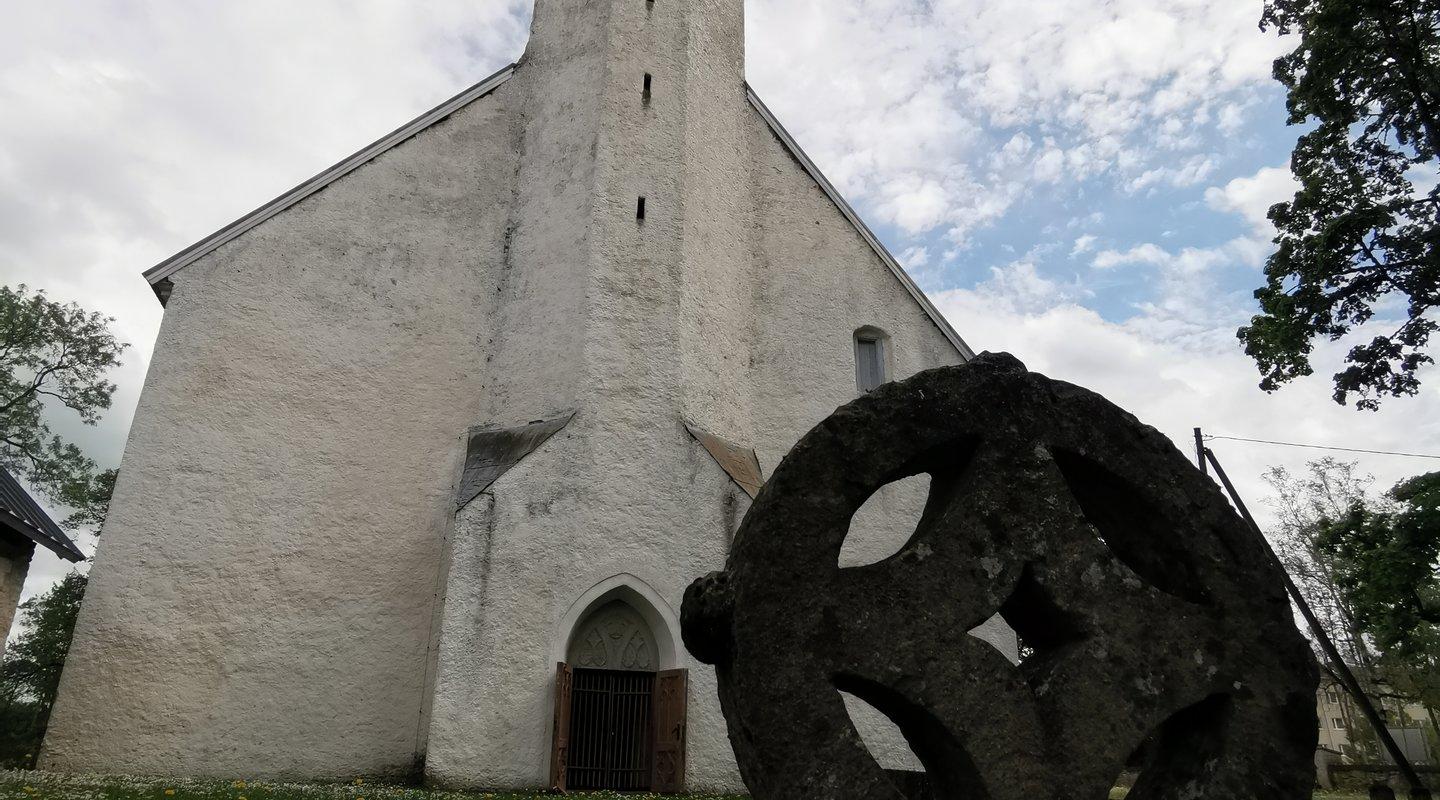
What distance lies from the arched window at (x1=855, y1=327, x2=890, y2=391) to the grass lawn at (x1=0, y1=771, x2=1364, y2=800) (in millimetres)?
7120

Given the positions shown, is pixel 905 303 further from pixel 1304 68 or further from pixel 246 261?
pixel 246 261

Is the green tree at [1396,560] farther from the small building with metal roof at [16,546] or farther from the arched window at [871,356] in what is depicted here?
the small building with metal roof at [16,546]

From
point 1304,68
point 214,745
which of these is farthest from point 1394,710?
point 214,745

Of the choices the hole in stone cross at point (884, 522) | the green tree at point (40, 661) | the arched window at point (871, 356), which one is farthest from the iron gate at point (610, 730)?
the green tree at point (40, 661)

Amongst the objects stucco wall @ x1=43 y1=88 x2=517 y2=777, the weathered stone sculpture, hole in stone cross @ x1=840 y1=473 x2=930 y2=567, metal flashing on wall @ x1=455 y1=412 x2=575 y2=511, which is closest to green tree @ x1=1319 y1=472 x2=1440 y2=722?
hole in stone cross @ x1=840 y1=473 x2=930 y2=567

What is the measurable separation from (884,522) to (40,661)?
20735 mm

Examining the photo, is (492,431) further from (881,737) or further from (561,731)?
(881,737)

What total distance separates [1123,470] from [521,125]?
1239 cm

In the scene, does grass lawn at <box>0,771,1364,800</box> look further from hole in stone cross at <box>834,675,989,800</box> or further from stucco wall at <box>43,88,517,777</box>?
hole in stone cross at <box>834,675,989,800</box>

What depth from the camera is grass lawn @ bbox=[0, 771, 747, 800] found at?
7488mm

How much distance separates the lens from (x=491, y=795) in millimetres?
8484

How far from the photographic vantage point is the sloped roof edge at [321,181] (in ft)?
39.1

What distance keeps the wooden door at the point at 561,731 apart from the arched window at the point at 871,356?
22.8ft

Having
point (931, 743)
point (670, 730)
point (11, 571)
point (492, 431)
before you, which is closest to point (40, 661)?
point (11, 571)
